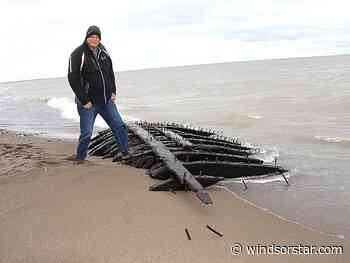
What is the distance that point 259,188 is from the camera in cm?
673

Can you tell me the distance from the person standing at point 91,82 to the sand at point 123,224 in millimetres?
912

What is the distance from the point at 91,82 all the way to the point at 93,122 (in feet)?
2.14

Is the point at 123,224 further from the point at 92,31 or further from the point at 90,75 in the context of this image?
the point at 92,31

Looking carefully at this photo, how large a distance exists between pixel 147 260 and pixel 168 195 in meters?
1.59

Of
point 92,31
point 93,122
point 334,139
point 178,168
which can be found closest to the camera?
point 178,168

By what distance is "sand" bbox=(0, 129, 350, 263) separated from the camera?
3.70 meters

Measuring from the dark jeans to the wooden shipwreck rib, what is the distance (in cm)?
49

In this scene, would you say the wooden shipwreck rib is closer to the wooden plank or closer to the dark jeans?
the wooden plank

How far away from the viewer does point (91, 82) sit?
643 centimetres

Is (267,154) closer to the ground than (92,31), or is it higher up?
closer to the ground

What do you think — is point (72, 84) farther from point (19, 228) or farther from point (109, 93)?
point (19, 228)

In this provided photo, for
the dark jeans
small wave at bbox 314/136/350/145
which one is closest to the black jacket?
the dark jeans

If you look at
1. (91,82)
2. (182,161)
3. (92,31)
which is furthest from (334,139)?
(92,31)

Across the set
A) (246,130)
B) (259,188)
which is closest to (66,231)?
(259,188)
